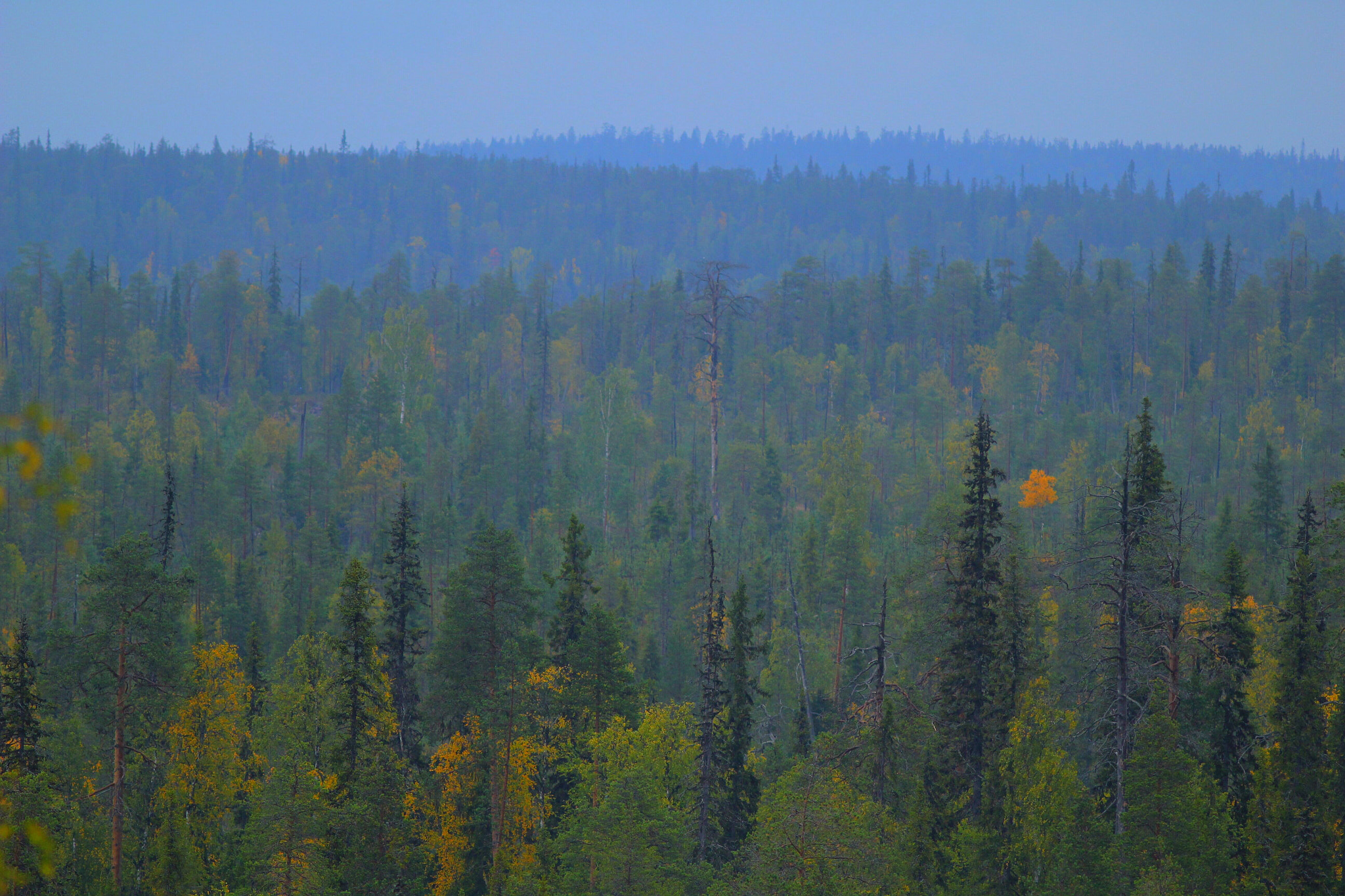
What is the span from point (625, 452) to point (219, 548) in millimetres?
33130

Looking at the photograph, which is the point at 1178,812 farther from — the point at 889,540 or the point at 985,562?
the point at 889,540

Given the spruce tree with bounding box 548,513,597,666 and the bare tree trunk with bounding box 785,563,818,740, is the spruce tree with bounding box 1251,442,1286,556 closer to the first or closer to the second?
the bare tree trunk with bounding box 785,563,818,740

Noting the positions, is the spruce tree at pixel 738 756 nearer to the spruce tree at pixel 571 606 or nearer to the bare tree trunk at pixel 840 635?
the spruce tree at pixel 571 606

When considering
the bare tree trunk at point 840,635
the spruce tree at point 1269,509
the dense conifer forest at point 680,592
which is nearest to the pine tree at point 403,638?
the dense conifer forest at point 680,592

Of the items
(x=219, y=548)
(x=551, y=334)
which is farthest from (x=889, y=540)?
(x=551, y=334)

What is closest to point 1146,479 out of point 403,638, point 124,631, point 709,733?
point 709,733

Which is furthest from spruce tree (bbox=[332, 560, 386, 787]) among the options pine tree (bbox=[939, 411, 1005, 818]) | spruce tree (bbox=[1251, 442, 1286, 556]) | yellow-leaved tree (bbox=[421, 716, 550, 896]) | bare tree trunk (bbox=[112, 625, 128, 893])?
spruce tree (bbox=[1251, 442, 1286, 556])

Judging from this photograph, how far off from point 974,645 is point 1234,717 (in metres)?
5.57

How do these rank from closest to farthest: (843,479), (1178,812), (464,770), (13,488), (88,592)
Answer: (1178,812) < (464,770) < (88,592) < (13,488) < (843,479)

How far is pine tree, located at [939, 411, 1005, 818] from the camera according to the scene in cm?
2736

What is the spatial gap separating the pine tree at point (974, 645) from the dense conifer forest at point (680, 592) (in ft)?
0.39

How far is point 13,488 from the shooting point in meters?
75.6

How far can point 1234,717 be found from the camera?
25.4 m

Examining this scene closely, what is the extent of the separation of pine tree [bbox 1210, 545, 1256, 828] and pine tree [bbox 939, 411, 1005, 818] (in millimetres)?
4803
